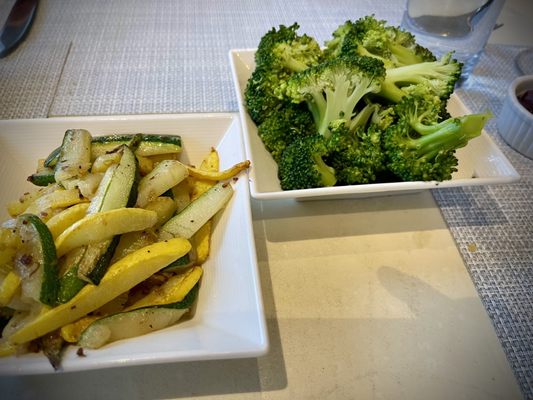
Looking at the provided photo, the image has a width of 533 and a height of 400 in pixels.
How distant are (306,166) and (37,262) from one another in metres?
0.62

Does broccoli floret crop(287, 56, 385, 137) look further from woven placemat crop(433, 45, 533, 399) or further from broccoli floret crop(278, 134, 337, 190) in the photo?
woven placemat crop(433, 45, 533, 399)

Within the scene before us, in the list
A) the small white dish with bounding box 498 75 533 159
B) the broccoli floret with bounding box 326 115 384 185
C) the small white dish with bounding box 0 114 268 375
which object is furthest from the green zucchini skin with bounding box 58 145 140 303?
the small white dish with bounding box 498 75 533 159

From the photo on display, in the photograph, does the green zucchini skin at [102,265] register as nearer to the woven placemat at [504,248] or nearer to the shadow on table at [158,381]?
the shadow on table at [158,381]

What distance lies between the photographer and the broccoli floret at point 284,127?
3.72 ft

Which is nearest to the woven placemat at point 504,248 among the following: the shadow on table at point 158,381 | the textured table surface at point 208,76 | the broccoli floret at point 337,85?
the textured table surface at point 208,76

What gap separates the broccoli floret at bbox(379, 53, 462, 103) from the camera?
46.7 inches

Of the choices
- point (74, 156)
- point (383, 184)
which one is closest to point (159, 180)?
point (74, 156)

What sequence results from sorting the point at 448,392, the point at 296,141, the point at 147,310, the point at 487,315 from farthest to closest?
the point at 296,141, the point at 487,315, the point at 448,392, the point at 147,310

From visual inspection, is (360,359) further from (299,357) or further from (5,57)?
(5,57)

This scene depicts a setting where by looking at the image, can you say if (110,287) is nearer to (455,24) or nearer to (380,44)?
(380,44)

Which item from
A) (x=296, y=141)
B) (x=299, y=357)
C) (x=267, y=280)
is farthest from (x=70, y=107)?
(x=299, y=357)

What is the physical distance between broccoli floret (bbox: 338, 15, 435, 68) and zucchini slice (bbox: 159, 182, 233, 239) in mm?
651

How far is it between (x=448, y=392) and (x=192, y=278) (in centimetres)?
59

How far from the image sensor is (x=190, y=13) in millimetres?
1974
